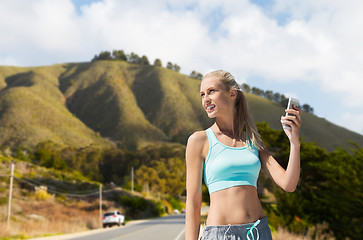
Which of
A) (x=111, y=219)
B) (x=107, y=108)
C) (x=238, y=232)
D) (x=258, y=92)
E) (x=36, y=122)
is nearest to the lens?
(x=238, y=232)

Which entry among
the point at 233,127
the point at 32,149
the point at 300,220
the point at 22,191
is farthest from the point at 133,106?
the point at 233,127

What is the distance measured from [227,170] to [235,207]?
0.19 metres

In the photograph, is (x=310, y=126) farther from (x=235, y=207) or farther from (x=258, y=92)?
(x=235, y=207)

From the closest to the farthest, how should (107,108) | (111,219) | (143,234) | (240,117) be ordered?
→ (240,117), (143,234), (111,219), (107,108)

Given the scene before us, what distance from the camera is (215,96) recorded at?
2.33 meters

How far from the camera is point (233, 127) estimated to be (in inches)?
95.7

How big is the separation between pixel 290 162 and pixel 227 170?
0.36 metres

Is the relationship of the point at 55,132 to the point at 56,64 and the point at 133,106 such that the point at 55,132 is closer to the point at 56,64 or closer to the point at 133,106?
the point at 133,106

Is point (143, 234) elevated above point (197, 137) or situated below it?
above

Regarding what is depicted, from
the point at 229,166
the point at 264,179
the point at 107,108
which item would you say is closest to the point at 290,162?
the point at 229,166

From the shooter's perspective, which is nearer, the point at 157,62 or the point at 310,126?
the point at 310,126

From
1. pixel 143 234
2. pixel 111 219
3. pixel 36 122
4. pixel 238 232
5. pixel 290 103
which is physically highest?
pixel 36 122

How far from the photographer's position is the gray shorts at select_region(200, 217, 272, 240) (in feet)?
7.09

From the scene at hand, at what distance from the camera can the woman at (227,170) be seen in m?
2.21
